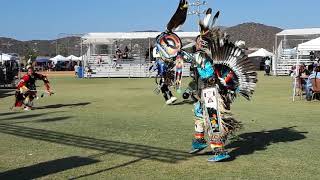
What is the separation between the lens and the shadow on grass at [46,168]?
7.36 metres

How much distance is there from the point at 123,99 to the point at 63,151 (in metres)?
11.2

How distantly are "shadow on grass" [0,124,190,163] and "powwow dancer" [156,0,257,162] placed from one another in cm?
52

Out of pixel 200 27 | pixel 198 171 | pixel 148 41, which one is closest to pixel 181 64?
pixel 200 27

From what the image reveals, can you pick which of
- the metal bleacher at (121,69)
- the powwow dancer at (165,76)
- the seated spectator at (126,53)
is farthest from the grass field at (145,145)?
the seated spectator at (126,53)

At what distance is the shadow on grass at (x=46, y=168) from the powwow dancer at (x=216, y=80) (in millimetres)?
1862

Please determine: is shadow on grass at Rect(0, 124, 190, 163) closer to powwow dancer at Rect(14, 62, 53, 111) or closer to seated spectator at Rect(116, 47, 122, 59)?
powwow dancer at Rect(14, 62, 53, 111)

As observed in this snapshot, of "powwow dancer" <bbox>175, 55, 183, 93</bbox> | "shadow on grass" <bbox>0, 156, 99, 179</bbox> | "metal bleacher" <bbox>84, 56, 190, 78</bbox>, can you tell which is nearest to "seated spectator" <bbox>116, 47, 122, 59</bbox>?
"metal bleacher" <bbox>84, 56, 190, 78</bbox>

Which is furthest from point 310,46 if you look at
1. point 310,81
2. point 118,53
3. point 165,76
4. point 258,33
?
point 258,33

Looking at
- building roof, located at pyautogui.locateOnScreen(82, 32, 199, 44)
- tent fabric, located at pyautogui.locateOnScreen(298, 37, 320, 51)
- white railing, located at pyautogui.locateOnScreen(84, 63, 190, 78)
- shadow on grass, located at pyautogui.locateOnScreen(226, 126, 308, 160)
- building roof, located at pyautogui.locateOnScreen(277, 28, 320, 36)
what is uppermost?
building roof, located at pyautogui.locateOnScreen(277, 28, 320, 36)

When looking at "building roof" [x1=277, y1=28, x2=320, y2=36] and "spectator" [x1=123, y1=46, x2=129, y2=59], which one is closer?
"building roof" [x1=277, y1=28, x2=320, y2=36]

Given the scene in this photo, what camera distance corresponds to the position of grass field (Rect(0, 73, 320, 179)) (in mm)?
7570

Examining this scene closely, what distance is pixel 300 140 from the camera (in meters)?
10.1

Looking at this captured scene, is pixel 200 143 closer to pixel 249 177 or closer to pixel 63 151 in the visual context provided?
pixel 249 177

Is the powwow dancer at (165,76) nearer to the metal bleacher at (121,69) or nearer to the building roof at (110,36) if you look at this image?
the metal bleacher at (121,69)
